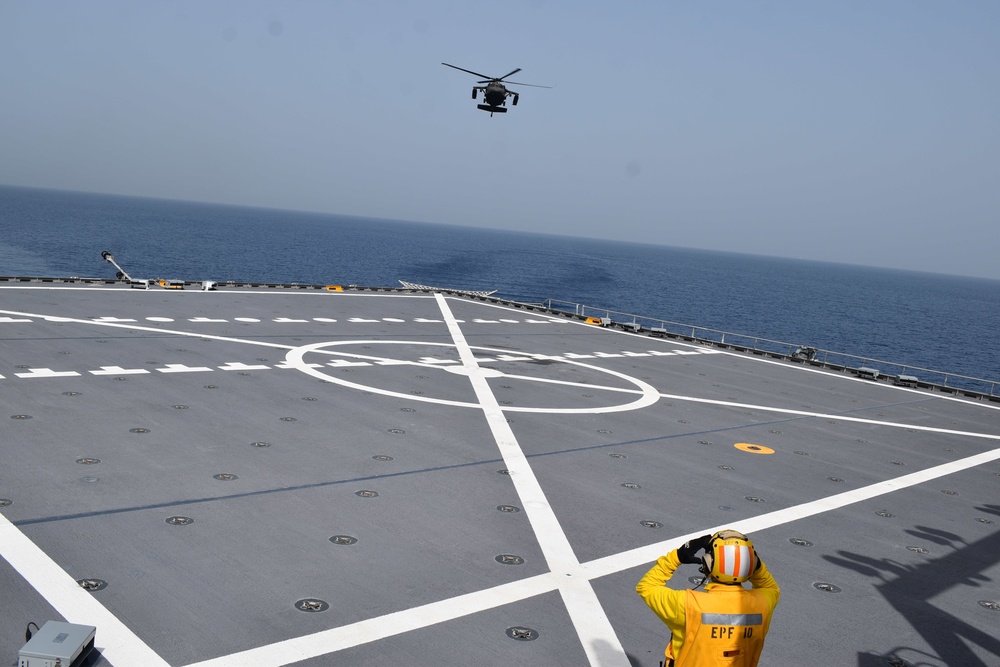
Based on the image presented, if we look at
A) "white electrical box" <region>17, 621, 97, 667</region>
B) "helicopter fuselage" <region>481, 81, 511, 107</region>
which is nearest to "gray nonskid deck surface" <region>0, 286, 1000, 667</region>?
"white electrical box" <region>17, 621, 97, 667</region>

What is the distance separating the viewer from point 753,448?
17.2 metres

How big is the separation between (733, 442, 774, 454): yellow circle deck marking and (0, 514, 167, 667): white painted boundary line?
13.0m

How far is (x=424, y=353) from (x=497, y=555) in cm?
1505

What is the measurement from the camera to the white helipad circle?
18.8 m

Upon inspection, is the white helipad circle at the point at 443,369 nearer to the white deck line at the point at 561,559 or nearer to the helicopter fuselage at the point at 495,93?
the white deck line at the point at 561,559

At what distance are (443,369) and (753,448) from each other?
29.7ft

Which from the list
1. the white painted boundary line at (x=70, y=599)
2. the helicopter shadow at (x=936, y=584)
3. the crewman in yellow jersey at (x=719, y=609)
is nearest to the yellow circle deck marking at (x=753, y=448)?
the helicopter shadow at (x=936, y=584)

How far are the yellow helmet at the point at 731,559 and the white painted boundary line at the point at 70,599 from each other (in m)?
5.03

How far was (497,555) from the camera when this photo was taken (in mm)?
10148

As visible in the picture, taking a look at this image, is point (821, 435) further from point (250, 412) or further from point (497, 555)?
point (250, 412)

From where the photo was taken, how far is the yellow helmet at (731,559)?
4969 millimetres

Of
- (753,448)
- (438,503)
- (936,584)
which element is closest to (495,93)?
(753,448)

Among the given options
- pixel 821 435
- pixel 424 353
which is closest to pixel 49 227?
pixel 424 353

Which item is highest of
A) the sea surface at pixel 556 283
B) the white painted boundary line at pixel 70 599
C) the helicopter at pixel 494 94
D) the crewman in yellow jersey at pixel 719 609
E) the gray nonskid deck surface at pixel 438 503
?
the helicopter at pixel 494 94
